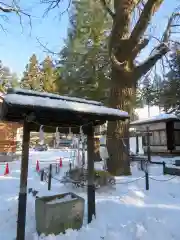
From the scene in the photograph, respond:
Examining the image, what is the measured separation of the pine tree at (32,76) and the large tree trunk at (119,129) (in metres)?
31.9

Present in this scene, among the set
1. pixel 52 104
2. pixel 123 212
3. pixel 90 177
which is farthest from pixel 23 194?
pixel 123 212

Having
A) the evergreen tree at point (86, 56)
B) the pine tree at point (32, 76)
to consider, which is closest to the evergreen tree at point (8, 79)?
the pine tree at point (32, 76)

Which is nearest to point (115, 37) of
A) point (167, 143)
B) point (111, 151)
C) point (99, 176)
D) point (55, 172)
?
point (111, 151)

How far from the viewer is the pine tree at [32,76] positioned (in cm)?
4194

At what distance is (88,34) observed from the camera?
663 inches

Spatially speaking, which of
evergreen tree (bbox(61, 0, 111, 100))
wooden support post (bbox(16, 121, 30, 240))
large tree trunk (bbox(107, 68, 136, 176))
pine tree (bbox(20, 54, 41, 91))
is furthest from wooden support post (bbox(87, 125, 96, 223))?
pine tree (bbox(20, 54, 41, 91))

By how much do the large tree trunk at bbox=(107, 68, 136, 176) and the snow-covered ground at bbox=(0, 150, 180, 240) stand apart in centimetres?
117

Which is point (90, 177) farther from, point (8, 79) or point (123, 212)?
point (8, 79)

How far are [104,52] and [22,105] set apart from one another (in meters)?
14.0

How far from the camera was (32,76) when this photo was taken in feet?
143

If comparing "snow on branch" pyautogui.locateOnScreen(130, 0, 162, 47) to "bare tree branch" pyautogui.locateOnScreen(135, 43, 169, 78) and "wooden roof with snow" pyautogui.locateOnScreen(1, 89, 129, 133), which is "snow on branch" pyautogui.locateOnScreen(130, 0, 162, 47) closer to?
"bare tree branch" pyautogui.locateOnScreen(135, 43, 169, 78)

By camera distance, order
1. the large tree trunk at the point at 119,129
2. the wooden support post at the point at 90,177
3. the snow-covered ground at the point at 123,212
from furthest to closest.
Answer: the large tree trunk at the point at 119,129 → the wooden support post at the point at 90,177 → the snow-covered ground at the point at 123,212

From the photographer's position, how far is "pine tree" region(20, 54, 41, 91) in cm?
4194

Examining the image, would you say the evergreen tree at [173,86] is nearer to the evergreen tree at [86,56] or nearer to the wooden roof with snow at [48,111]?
the evergreen tree at [86,56]
